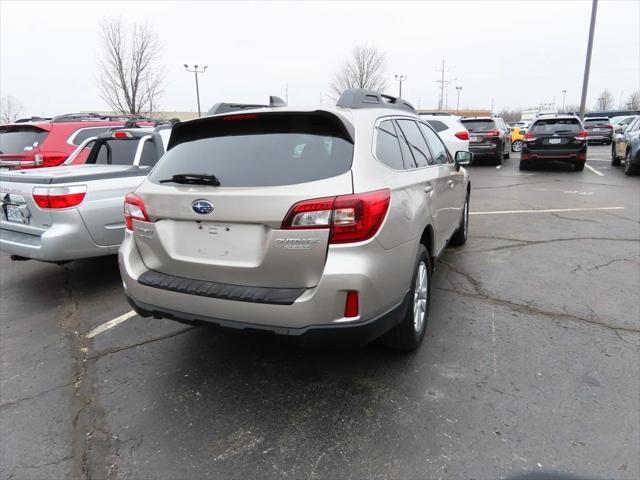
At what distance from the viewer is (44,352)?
3.56 meters

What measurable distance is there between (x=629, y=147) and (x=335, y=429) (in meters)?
14.4

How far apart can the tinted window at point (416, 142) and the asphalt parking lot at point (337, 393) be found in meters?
A: 1.32

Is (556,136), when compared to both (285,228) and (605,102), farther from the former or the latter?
(605,102)

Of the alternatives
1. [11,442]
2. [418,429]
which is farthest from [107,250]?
[418,429]

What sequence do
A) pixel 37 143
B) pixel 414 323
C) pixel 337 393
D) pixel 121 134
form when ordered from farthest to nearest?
pixel 37 143, pixel 121 134, pixel 414 323, pixel 337 393

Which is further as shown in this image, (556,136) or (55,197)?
(556,136)

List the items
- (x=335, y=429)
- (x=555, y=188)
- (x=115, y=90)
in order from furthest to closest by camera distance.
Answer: (x=115, y=90), (x=555, y=188), (x=335, y=429)

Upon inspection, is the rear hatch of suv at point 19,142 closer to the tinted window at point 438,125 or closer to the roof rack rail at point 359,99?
the roof rack rail at point 359,99

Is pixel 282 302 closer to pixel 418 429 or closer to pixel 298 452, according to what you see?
pixel 298 452

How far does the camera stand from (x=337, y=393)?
2.91 m

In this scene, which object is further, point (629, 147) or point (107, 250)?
point (629, 147)

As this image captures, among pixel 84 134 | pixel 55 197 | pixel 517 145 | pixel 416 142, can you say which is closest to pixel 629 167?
pixel 416 142

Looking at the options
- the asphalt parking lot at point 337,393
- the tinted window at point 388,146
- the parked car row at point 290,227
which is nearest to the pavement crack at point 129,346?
the asphalt parking lot at point 337,393

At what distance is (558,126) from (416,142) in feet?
39.5
